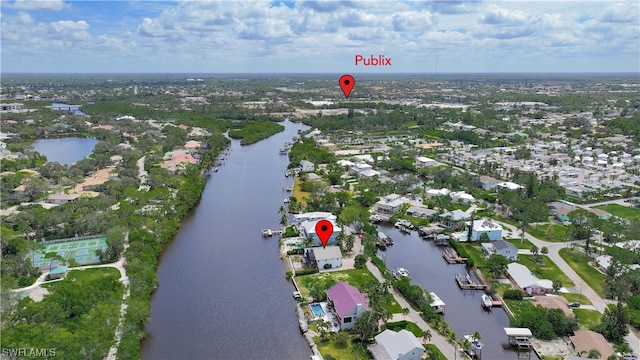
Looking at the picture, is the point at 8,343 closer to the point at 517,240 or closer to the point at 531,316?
the point at 531,316

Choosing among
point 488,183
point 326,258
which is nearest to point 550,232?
point 488,183

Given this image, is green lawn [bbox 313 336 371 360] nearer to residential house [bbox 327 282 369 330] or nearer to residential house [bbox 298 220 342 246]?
residential house [bbox 327 282 369 330]

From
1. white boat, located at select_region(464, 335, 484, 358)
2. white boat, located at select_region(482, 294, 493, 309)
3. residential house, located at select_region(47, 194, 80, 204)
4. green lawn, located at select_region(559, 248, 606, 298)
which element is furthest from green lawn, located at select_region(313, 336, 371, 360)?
residential house, located at select_region(47, 194, 80, 204)

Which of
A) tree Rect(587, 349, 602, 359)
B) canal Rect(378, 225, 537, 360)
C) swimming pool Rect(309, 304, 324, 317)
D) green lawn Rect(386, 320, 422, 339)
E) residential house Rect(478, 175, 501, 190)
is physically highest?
residential house Rect(478, 175, 501, 190)

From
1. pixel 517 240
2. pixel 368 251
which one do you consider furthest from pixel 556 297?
pixel 368 251

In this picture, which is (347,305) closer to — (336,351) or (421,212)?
(336,351)

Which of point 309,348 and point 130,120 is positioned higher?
point 130,120
